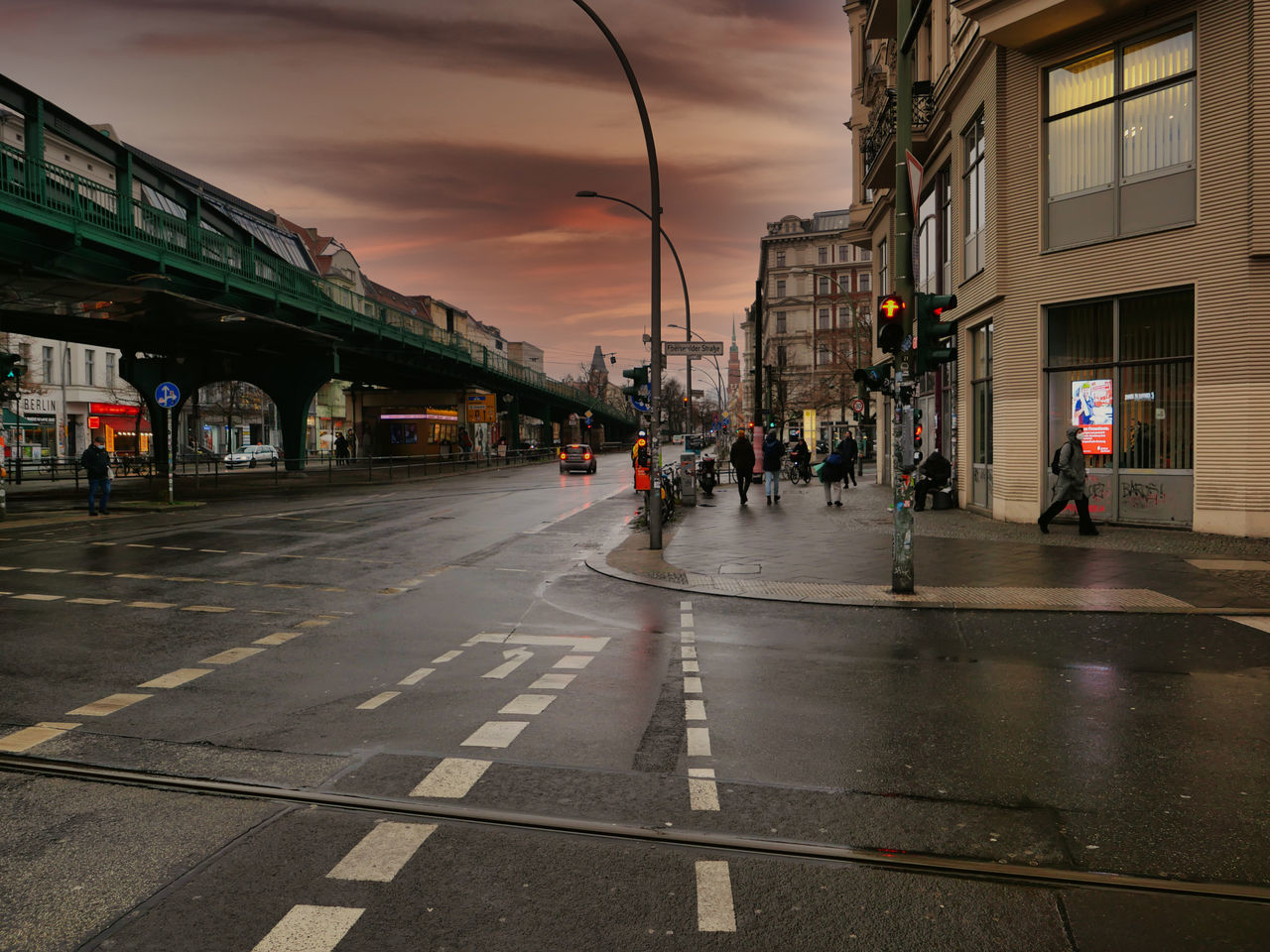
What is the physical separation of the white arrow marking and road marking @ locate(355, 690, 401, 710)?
2.32 ft

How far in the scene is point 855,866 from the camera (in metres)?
3.72

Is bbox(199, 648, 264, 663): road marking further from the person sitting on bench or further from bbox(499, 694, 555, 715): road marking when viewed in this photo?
the person sitting on bench

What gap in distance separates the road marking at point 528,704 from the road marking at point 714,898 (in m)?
2.37

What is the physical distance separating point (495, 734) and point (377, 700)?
1.18m

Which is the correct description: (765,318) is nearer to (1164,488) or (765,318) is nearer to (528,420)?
(528,420)

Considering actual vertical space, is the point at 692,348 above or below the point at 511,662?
above

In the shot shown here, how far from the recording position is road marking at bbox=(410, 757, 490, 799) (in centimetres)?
448

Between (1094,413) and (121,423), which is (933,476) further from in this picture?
(121,423)

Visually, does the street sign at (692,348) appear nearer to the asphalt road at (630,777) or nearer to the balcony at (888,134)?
the balcony at (888,134)

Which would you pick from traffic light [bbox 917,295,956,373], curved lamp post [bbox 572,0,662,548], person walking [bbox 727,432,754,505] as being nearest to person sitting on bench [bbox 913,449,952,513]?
person walking [bbox 727,432,754,505]

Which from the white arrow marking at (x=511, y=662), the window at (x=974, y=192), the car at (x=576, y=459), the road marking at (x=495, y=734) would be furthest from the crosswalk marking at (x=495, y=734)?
the car at (x=576, y=459)

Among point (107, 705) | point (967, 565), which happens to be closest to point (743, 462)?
point (967, 565)

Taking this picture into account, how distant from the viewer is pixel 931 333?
10695 mm

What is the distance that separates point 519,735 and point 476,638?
316 centimetres
